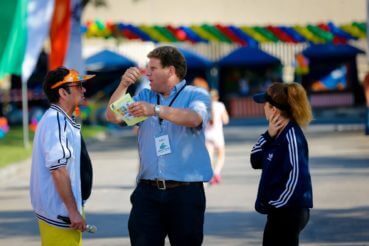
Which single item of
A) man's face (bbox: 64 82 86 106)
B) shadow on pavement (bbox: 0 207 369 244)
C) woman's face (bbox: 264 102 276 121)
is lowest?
shadow on pavement (bbox: 0 207 369 244)

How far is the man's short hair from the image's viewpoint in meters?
6.70

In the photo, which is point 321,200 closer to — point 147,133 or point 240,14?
point 147,133

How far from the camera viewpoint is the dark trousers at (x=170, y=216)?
667cm

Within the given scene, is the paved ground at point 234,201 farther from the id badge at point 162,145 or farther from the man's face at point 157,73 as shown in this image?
the man's face at point 157,73

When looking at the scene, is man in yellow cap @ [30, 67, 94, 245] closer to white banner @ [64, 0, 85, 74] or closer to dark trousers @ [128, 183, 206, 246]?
dark trousers @ [128, 183, 206, 246]

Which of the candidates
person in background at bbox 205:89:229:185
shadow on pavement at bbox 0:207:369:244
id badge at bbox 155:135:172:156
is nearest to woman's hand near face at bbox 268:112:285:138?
id badge at bbox 155:135:172:156

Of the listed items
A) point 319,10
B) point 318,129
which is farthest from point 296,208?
point 319,10

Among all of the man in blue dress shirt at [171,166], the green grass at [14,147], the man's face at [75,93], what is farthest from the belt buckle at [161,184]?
the green grass at [14,147]

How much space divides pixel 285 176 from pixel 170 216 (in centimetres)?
79

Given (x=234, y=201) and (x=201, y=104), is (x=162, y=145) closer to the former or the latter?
(x=201, y=104)

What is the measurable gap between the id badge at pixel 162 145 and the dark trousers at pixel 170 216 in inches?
9.3

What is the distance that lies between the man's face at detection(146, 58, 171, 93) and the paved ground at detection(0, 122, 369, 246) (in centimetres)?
404

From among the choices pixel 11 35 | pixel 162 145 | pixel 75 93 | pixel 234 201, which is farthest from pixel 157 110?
pixel 11 35

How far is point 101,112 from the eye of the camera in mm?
40062
